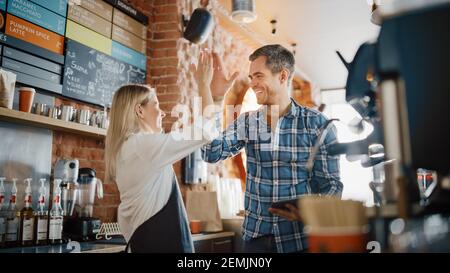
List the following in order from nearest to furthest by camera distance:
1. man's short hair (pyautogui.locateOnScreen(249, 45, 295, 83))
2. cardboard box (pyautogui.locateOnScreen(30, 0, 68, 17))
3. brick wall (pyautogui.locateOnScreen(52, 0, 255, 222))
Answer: man's short hair (pyautogui.locateOnScreen(249, 45, 295, 83)), cardboard box (pyautogui.locateOnScreen(30, 0, 68, 17)), brick wall (pyautogui.locateOnScreen(52, 0, 255, 222))

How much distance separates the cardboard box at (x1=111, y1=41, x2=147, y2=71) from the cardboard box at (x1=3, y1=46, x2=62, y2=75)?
0.49 metres

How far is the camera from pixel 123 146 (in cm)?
138

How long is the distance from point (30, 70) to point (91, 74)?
0.44 m

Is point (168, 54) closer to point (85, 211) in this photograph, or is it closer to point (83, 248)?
point (85, 211)

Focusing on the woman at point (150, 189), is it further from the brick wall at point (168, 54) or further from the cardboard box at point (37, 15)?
the brick wall at point (168, 54)

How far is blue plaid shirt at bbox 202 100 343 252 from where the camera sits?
143 cm

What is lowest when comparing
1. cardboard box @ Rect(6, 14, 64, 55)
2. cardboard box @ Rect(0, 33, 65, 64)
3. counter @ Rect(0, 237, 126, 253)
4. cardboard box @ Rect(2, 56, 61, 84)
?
counter @ Rect(0, 237, 126, 253)

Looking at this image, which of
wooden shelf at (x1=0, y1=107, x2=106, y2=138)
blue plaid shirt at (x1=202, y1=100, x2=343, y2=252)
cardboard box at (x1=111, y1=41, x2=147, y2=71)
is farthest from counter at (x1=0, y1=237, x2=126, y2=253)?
cardboard box at (x1=111, y1=41, x2=147, y2=71)

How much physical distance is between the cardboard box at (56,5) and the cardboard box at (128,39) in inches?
15.5

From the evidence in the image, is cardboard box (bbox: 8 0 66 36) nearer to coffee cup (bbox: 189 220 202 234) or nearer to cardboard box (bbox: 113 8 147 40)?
cardboard box (bbox: 113 8 147 40)

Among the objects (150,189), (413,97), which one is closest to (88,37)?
(150,189)

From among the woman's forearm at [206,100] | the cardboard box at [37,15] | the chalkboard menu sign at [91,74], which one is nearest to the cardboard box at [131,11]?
the chalkboard menu sign at [91,74]

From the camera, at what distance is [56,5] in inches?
86.7
